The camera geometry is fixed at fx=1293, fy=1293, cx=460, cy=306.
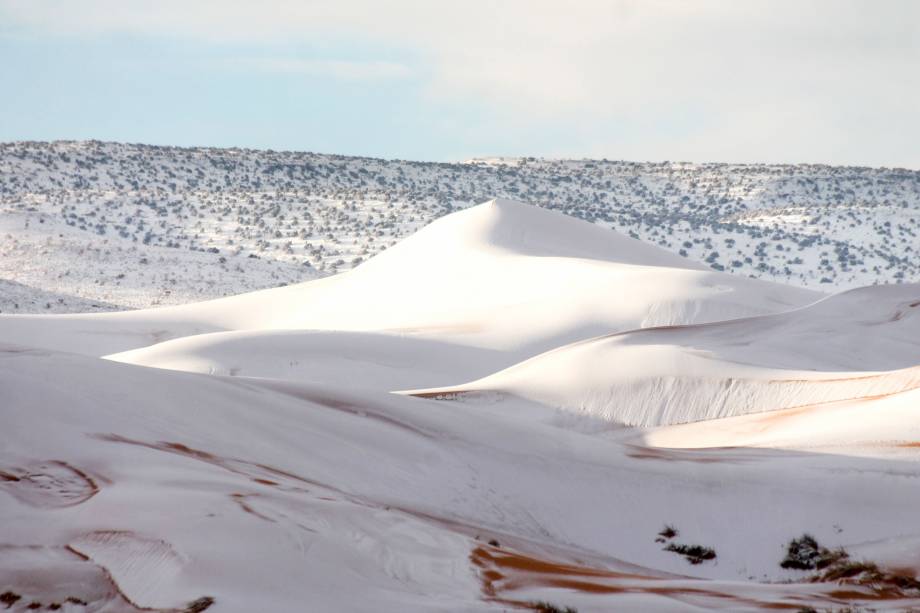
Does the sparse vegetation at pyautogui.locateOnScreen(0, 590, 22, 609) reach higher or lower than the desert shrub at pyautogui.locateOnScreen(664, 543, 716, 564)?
higher

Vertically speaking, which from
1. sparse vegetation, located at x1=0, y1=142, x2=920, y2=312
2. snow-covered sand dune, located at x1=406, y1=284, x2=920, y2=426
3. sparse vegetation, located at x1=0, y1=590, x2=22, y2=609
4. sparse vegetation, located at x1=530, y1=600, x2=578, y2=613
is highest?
sparse vegetation, located at x1=0, y1=142, x2=920, y2=312

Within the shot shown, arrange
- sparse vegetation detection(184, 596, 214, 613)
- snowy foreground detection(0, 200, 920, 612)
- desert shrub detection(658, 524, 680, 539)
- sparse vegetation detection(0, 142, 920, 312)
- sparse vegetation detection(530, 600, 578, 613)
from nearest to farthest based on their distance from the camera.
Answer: sparse vegetation detection(184, 596, 214, 613)
sparse vegetation detection(530, 600, 578, 613)
snowy foreground detection(0, 200, 920, 612)
desert shrub detection(658, 524, 680, 539)
sparse vegetation detection(0, 142, 920, 312)

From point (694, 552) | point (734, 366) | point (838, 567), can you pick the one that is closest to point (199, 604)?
point (838, 567)

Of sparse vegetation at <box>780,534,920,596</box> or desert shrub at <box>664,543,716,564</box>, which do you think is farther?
desert shrub at <box>664,543,716,564</box>

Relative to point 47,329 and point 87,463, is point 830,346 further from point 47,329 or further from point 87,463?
point 47,329

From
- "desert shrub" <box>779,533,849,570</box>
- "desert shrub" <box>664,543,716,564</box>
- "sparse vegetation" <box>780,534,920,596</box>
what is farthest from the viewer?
"desert shrub" <box>664,543,716,564</box>

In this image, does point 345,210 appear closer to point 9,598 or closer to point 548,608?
point 9,598

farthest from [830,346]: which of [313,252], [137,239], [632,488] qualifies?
[137,239]

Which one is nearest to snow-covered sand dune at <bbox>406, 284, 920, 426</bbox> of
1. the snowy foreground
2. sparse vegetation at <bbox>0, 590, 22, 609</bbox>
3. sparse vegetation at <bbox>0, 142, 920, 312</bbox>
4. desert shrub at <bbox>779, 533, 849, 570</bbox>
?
the snowy foreground

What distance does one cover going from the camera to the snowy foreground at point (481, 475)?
4.29m

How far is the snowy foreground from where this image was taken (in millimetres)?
4289

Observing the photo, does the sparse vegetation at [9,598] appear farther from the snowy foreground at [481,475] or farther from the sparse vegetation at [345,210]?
the sparse vegetation at [345,210]

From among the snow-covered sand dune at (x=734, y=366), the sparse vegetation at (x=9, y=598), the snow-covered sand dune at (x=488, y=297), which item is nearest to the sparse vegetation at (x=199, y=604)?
the sparse vegetation at (x=9, y=598)

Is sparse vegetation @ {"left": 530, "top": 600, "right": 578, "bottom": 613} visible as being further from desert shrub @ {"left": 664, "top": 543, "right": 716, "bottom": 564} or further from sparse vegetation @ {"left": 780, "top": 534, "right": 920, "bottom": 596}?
desert shrub @ {"left": 664, "top": 543, "right": 716, "bottom": 564}
